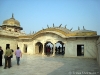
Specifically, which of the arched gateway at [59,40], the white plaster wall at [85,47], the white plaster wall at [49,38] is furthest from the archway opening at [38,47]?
the white plaster wall at [85,47]

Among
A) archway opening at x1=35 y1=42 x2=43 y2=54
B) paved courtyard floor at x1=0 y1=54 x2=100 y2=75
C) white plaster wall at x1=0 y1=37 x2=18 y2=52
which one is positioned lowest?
paved courtyard floor at x1=0 y1=54 x2=100 y2=75

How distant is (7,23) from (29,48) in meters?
10.3

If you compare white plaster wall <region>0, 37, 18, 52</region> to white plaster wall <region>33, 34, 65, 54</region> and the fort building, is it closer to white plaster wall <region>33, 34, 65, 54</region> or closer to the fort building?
the fort building

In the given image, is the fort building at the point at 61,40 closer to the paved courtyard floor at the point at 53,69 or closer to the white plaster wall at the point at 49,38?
the white plaster wall at the point at 49,38

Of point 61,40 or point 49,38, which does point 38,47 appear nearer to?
point 49,38

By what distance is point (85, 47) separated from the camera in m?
17.7

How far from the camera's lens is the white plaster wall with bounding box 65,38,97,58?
17109 mm

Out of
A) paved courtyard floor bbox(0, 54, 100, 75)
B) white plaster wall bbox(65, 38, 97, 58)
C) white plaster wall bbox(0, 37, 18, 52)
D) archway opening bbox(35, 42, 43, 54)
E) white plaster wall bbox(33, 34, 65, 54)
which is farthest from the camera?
archway opening bbox(35, 42, 43, 54)

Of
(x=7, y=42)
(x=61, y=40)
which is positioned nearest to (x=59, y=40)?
(x=61, y=40)

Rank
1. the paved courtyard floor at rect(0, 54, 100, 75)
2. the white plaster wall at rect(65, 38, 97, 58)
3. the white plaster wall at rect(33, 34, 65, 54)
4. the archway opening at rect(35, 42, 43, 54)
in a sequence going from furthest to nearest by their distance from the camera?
the archway opening at rect(35, 42, 43, 54) < the white plaster wall at rect(33, 34, 65, 54) < the white plaster wall at rect(65, 38, 97, 58) < the paved courtyard floor at rect(0, 54, 100, 75)

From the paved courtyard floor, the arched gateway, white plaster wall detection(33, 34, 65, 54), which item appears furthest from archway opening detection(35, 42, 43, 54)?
the paved courtyard floor

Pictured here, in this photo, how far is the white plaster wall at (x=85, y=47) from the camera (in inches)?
674

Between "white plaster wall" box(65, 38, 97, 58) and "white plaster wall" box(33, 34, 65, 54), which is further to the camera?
"white plaster wall" box(33, 34, 65, 54)

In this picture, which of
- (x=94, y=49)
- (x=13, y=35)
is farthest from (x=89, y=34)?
(x=13, y=35)
